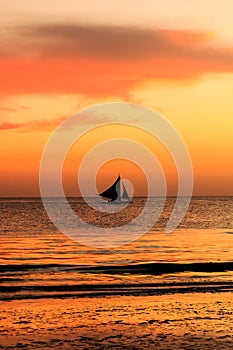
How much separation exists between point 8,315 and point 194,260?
26.7m

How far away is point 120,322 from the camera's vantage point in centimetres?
2716

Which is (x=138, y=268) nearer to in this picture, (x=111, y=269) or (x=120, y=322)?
(x=111, y=269)

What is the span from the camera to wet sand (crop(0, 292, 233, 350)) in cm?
2363

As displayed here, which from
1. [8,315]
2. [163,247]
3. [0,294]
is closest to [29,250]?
[163,247]

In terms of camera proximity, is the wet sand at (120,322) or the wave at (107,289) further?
the wave at (107,289)

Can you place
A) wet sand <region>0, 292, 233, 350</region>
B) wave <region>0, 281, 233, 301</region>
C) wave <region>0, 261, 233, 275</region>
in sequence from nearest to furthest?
wet sand <region>0, 292, 233, 350</region>
wave <region>0, 281, 233, 301</region>
wave <region>0, 261, 233, 275</region>

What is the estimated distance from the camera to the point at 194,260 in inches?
2089

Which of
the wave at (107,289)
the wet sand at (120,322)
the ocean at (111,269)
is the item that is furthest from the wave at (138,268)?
the wet sand at (120,322)

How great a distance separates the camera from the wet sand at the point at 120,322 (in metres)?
23.6

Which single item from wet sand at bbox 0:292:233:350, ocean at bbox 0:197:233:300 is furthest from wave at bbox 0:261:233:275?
wet sand at bbox 0:292:233:350

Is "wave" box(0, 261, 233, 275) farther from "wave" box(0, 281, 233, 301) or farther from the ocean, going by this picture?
"wave" box(0, 281, 233, 301)

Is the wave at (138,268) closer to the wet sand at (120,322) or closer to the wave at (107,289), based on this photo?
the wave at (107,289)

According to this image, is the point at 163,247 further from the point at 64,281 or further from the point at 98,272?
the point at 64,281

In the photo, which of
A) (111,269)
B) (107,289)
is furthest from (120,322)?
(111,269)
